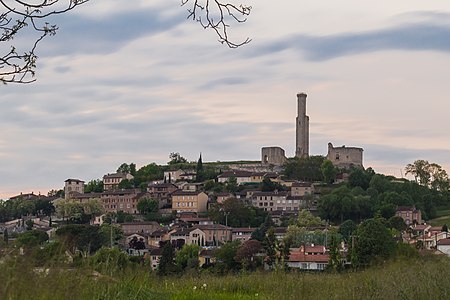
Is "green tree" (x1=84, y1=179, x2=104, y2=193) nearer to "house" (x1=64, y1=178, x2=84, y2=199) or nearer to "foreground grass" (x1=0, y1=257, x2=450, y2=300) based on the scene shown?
"house" (x1=64, y1=178, x2=84, y2=199)

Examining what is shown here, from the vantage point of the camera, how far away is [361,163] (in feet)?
372

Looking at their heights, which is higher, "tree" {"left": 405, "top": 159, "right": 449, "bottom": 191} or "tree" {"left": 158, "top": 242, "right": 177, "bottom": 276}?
"tree" {"left": 405, "top": 159, "right": 449, "bottom": 191}

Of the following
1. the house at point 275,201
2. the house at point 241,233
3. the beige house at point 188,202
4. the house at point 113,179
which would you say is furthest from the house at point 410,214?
the house at point 113,179

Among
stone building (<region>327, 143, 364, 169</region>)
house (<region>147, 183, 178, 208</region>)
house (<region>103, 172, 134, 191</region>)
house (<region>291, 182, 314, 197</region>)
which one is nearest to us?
house (<region>291, 182, 314, 197</region>)

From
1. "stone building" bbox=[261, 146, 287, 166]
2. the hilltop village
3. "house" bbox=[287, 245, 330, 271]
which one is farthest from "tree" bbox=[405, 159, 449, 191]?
"house" bbox=[287, 245, 330, 271]

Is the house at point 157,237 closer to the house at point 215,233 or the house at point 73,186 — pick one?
the house at point 215,233

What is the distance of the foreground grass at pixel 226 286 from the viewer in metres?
4.64

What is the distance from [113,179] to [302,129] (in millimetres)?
25179

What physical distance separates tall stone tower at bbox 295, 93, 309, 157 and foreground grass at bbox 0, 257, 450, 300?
106 m

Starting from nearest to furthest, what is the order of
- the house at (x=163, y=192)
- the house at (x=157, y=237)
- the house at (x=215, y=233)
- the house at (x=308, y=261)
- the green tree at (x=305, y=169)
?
1. the house at (x=308, y=261)
2. the house at (x=157, y=237)
3. the house at (x=215, y=233)
4. the house at (x=163, y=192)
5. the green tree at (x=305, y=169)

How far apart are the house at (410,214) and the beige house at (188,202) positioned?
21195 mm

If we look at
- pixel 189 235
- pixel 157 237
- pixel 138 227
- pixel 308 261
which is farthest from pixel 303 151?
pixel 308 261

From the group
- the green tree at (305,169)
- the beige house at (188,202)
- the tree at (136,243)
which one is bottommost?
the tree at (136,243)

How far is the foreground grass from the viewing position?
15.2ft
